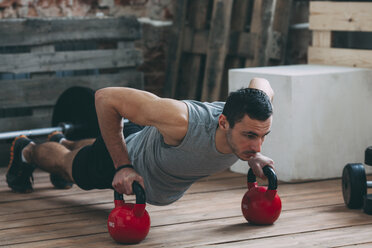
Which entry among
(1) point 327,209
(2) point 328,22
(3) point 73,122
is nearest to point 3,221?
(3) point 73,122

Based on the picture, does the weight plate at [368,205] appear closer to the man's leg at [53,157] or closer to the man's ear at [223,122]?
the man's ear at [223,122]

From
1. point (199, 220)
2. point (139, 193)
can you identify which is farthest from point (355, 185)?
point (139, 193)

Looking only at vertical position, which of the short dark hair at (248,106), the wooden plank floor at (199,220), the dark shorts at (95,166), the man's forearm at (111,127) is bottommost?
the wooden plank floor at (199,220)

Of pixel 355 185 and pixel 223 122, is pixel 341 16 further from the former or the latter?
pixel 223 122

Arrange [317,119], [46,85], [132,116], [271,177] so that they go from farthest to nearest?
[46,85]
[317,119]
[271,177]
[132,116]

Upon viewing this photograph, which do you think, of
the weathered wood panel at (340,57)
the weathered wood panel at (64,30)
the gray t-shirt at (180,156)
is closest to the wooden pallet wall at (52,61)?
the weathered wood panel at (64,30)

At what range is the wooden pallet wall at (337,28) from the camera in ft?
12.0

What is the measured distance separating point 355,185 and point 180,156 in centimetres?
88

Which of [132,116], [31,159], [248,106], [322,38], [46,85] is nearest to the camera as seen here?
[248,106]

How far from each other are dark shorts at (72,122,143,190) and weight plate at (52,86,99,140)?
865 mm

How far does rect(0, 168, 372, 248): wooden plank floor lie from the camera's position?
2506mm

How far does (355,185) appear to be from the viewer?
2.89m

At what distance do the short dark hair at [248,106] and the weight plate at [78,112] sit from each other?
1.57 meters

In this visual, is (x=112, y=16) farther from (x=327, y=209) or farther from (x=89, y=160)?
(x=327, y=209)
